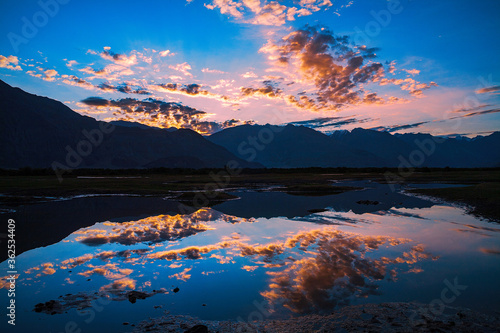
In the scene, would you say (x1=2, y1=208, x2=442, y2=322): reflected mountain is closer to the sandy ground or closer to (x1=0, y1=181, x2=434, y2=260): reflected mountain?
the sandy ground

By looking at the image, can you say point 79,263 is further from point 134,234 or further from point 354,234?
point 354,234

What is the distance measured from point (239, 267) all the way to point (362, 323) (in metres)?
5.41

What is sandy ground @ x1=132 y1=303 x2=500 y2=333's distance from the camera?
23.5ft

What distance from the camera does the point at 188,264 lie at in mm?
12125

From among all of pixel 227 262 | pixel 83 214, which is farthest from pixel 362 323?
pixel 83 214

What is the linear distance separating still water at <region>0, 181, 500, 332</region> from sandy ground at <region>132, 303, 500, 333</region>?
43 centimetres

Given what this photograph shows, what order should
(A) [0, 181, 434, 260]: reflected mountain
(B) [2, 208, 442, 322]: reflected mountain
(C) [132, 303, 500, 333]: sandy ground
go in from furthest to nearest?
(A) [0, 181, 434, 260]: reflected mountain < (B) [2, 208, 442, 322]: reflected mountain < (C) [132, 303, 500, 333]: sandy ground

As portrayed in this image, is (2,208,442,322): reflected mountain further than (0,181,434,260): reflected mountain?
No

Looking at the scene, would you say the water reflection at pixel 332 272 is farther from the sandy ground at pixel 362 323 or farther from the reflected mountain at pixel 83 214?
the reflected mountain at pixel 83 214

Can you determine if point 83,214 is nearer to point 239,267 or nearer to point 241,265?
point 241,265

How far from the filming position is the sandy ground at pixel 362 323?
282 inches

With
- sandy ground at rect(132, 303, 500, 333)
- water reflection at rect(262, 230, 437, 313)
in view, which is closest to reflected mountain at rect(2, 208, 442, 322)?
water reflection at rect(262, 230, 437, 313)

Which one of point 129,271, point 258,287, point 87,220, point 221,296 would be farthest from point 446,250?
point 87,220

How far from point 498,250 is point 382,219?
8.62m
